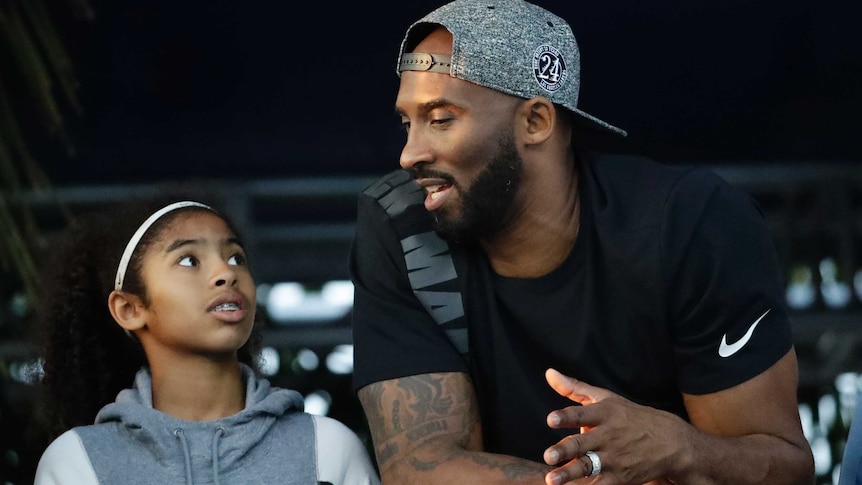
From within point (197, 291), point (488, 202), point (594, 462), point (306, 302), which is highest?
point (488, 202)

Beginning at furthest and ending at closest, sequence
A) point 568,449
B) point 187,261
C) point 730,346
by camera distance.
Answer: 1. point 187,261
2. point 730,346
3. point 568,449

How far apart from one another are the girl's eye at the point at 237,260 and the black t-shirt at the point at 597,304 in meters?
0.25

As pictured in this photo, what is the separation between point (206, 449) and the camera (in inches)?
106

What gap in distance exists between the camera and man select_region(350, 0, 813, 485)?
2.62 meters

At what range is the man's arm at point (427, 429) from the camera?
2592 mm

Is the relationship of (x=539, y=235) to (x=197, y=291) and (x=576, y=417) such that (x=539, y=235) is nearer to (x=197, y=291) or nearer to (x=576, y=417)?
(x=576, y=417)

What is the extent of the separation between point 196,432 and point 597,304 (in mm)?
765

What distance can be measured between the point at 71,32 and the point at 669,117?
1.82 meters

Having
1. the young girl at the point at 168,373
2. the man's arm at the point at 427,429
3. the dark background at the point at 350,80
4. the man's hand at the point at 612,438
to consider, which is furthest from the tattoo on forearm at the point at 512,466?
the dark background at the point at 350,80

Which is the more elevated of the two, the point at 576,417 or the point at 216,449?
the point at 576,417

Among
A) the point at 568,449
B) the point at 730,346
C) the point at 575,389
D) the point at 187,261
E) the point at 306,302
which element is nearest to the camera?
the point at 568,449

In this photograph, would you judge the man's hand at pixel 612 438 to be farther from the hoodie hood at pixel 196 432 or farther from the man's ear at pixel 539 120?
the hoodie hood at pixel 196 432

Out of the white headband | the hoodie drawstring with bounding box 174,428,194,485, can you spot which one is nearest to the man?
the hoodie drawstring with bounding box 174,428,194,485

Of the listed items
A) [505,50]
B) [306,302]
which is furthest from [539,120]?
[306,302]
